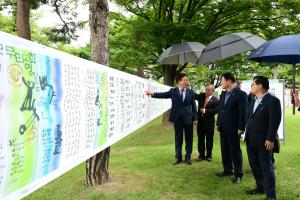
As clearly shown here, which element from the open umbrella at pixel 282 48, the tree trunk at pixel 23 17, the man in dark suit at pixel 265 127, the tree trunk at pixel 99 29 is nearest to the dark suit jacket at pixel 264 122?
the man in dark suit at pixel 265 127

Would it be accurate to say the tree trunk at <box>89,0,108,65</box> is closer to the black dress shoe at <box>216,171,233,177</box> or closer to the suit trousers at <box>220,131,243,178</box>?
the suit trousers at <box>220,131,243,178</box>

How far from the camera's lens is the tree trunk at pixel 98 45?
628 centimetres

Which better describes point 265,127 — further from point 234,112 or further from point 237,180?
point 237,180

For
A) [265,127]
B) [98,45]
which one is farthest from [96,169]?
[265,127]

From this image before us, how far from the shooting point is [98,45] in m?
6.32

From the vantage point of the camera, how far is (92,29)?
6320mm

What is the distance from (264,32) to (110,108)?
11752 mm

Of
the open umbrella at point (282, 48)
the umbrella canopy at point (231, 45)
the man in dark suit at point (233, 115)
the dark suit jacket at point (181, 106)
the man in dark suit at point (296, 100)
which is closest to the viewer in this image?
the open umbrella at point (282, 48)

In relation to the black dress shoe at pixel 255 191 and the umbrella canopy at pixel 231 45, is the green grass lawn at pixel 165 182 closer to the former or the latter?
the black dress shoe at pixel 255 191

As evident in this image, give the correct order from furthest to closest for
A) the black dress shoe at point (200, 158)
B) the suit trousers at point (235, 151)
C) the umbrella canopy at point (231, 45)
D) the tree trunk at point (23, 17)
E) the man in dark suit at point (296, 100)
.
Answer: the tree trunk at point (23, 17)
the black dress shoe at point (200, 158)
the umbrella canopy at point (231, 45)
the suit trousers at point (235, 151)
the man in dark suit at point (296, 100)

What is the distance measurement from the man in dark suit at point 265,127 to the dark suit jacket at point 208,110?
2.67m

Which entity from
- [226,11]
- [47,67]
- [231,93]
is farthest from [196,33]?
[47,67]

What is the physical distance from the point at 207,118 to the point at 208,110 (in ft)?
0.81

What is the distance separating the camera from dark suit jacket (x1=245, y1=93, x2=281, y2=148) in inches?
199
